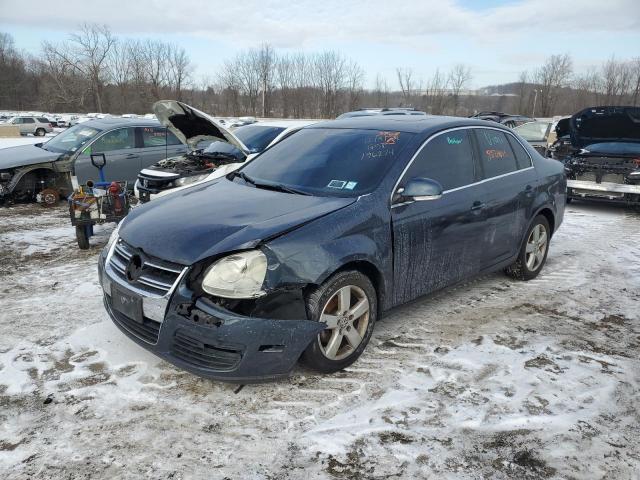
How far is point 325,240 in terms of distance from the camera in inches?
122

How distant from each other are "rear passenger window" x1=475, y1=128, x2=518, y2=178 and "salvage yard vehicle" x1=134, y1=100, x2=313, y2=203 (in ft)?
9.98

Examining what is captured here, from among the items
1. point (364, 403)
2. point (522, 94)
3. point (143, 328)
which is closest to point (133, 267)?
point (143, 328)

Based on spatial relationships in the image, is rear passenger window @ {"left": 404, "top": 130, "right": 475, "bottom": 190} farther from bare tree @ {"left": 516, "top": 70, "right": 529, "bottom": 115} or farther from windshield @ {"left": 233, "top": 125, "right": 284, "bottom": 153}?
bare tree @ {"left": 516, "top": 70, "right": 529, "bottom": 115}

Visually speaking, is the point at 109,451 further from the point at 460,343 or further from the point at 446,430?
the point at 460,343

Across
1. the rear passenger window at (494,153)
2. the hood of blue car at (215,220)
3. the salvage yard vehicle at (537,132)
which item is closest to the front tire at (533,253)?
the rear passenger window at (494,153)

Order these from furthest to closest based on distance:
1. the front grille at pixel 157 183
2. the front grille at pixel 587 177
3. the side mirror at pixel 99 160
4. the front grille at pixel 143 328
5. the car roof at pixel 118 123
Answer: the front grille at pixel 587 177
the car roof at pixel 118 123
the front grille at pixel 157 183
the side mirror at pixel 99 160
the front grille at pixel 143 328

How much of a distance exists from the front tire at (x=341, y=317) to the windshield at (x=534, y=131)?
468 inches

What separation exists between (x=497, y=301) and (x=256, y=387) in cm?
270

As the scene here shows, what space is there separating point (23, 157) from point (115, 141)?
1.57m

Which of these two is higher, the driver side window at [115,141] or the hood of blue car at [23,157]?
the driver side window at [115,141]

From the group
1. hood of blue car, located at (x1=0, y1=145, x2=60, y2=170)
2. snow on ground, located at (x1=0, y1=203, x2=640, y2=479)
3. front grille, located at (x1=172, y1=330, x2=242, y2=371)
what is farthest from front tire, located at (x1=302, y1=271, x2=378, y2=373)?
hood of blue car, located at (x1=0, y1=145, x2=60, y2=170)

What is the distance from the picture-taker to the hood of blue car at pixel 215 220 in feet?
9.66

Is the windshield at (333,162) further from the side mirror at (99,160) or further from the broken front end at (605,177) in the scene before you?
the broken front end at (605,177)

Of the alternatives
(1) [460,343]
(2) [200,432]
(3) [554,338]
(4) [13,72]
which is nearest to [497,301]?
(3) [554,338]
